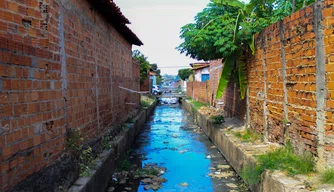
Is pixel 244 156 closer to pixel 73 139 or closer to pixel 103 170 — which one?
pixel 103 170

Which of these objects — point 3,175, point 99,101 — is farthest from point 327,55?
Result: point 99,101

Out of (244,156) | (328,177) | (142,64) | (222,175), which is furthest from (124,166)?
(142,64)

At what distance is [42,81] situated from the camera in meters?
3.89

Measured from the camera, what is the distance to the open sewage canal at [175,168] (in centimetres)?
645

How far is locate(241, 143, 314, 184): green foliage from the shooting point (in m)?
4.57

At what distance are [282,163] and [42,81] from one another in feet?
12.8

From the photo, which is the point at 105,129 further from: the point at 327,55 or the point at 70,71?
the point at 327,55

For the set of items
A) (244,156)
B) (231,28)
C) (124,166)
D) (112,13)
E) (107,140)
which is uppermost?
(112,13)

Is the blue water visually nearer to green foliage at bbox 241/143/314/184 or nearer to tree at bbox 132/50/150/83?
green foliage at bbox 241/143/314/184

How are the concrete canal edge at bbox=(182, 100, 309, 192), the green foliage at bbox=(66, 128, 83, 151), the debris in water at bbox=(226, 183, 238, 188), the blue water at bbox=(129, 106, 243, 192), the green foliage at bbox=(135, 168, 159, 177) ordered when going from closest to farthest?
the concrete canal edge at bbox=(182, 100, 309, 192) → the green foliage at bbox=(66, 128, 83, 151) → the debris in water at bbox=(226, 183, 238, 188) → the blue water at bbox=(129, 106, 243, 192) → the green foliage at bbox=(135, 168, 159, 177)

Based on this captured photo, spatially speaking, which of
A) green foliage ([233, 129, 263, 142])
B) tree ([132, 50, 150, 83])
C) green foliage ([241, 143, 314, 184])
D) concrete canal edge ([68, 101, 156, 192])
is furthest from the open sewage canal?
tree ([132, 50, 150, 83])

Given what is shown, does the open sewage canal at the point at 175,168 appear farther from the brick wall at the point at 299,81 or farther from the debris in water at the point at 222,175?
the brick wall at the point at 299,81

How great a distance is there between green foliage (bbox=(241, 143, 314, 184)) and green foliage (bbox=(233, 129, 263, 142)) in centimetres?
159

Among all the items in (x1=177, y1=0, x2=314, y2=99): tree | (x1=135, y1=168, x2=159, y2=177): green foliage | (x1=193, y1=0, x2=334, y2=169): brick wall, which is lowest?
(x1=135, y1=168, x2=159, y2=177): green foliage
